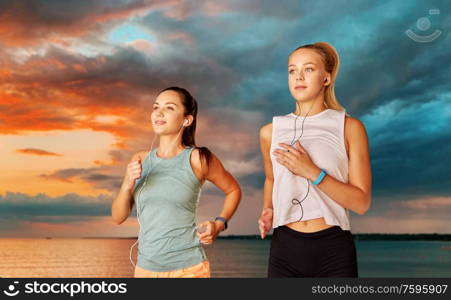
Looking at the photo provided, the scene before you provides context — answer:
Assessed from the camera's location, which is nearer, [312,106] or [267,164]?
[312,106]

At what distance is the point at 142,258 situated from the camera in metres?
3.59

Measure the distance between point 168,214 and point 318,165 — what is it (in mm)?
1019

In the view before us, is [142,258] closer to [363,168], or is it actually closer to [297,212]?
[297,212]

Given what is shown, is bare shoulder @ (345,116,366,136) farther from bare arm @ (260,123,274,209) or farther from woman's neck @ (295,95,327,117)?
bare arm @ (260,123,274,209)

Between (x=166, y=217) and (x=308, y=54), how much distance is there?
1334 millimetres

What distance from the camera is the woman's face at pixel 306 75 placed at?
131 inches

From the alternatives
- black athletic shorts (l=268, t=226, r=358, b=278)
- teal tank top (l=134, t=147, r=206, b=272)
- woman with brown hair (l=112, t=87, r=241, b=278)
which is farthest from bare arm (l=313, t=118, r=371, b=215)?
teal tank top (l=134, t=147, r=206, b=272)

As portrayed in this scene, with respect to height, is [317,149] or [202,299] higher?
[317,149]

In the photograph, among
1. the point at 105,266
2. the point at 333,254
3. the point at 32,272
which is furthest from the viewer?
the point at 105,266

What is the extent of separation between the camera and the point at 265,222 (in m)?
3.32

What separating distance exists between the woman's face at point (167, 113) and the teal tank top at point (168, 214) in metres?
0.20

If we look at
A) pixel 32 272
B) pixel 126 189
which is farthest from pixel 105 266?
pixel 126 189

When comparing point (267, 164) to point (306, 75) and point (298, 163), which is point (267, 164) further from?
point (306, 75)

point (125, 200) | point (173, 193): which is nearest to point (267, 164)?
point (173, 193)
